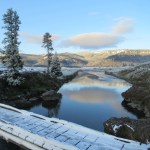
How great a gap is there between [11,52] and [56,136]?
3539 cm

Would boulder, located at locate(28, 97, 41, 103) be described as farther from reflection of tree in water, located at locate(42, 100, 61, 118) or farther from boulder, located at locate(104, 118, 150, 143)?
boulder, located at locate(104, 118, 150, 143)

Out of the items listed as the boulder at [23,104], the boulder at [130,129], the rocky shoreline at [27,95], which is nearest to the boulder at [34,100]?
the rocky shoreline at [27,95]

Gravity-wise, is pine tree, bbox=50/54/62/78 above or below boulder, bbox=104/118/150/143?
above

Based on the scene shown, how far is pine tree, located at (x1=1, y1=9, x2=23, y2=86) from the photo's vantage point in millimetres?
47688

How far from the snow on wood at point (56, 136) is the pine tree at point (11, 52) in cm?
2998

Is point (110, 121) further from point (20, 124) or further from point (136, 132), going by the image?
point (20, 124)

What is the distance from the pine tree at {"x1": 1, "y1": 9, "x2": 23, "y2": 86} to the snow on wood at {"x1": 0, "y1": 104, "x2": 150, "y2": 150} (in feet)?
98.4

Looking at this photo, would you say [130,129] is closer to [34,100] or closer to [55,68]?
[34,100]

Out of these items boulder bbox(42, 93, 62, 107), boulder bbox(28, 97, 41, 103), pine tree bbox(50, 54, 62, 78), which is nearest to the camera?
boulder bbox(42, 93, 62, 107)

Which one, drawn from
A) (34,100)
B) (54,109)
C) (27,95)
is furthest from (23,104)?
(27,95)

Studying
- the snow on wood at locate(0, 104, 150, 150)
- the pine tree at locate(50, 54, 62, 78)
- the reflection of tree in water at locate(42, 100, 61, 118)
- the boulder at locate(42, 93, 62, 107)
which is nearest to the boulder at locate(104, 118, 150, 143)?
the snow on wood at locate(0, 104, 150, 150)

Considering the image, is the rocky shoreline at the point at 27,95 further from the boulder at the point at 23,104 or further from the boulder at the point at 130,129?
the boulder at the point at 130,129

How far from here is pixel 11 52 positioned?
47.7 m

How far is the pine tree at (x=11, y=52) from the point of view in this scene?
156 feet
